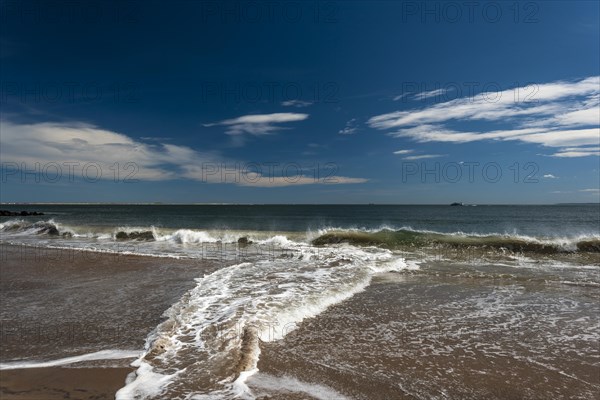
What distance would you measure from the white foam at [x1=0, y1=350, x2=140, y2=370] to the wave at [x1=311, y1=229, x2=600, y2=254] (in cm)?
1639

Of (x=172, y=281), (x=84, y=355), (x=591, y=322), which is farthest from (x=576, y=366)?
(x=172, y=281)

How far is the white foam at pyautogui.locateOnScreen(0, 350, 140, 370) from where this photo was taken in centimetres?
474

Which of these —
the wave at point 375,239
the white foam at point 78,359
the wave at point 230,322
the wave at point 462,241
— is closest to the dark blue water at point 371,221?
the wave at point 462,241

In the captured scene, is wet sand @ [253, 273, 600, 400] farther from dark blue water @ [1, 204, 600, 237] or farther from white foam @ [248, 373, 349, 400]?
dark blue water @ [1, 204, 600, 237]

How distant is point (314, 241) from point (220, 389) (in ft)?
60.8

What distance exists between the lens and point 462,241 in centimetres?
2070

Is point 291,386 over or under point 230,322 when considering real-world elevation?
under

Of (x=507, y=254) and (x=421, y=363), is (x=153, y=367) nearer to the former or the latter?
(x=421, y=363)

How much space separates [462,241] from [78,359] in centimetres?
2029

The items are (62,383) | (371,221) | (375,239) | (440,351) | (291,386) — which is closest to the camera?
(62,383)

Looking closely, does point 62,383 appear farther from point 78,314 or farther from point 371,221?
point 371,221

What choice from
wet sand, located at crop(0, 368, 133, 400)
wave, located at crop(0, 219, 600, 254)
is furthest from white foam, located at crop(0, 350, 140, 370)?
wave, located at crop(0, 219, 600, 254)

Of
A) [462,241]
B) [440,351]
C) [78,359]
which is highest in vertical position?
[462,241]

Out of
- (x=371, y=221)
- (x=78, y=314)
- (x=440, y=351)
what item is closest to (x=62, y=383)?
(x=78, y=314)
